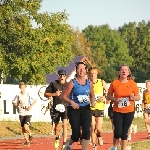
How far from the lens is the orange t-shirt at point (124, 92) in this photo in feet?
42.7

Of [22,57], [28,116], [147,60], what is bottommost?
[28,116]

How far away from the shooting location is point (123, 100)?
1301 cm

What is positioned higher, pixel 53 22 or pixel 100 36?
pixel 100 36

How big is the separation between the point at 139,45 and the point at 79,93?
123m

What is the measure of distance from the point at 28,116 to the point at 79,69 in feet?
26.6

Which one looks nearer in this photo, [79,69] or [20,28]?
[79,69]

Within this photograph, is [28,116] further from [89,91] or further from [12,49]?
[12,49]

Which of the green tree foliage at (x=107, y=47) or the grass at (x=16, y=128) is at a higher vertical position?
the green tree foliage at (x=107, y=47)

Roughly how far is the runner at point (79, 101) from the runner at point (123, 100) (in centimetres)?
96

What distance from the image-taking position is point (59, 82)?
16.6 meters

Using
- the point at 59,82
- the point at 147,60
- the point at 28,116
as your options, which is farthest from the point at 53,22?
the point at 147,60

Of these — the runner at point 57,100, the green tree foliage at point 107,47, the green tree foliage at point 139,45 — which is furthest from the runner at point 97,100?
the green tree foliage at point 139,45

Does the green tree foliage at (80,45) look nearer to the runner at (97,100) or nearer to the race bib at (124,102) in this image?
the runner at (97,100)

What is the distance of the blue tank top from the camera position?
12.1m
